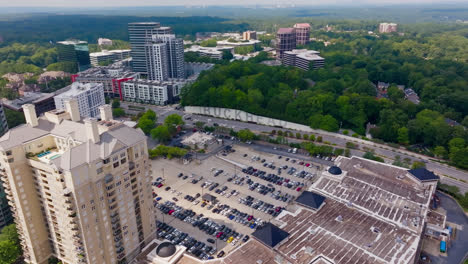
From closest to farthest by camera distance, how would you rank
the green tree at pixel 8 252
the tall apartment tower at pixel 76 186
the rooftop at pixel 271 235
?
the tall apartment tower at pixel 76 186 < the rooftop at pixel 271 235 < the green tree at pixel 8 252

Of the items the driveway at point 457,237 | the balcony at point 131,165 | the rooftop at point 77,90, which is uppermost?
the balcony at point 131,165

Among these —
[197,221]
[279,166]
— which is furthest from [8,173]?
[279,166]

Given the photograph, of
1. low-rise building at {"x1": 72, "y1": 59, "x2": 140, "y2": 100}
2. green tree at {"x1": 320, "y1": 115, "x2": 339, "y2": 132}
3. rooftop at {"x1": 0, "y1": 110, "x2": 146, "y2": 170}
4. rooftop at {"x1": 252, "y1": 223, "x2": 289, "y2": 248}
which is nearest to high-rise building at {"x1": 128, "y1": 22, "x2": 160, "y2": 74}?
low-rise building at {"x1": 72, "y1": 59, "x2": 140, "y2": 100}

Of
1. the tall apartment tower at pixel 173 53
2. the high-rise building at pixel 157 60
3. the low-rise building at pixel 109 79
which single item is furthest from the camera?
the tall apartment tower at pixel 173 53

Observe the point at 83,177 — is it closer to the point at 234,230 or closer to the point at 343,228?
the point at 234,230

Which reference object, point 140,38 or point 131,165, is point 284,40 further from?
point 131,165

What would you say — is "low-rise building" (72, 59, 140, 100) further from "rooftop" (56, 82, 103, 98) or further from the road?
"rooftop" (56, 82, 103, 98)

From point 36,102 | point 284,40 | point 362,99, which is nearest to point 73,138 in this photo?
point 36,102

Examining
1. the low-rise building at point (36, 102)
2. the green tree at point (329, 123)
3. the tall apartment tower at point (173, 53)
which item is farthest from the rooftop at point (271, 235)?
the tall apartment tower at point (173, 53)

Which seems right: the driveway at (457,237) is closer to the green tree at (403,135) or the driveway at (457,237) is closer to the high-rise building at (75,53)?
the green tree at (403,135)
